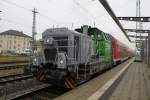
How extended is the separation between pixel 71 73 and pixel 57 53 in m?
1.28

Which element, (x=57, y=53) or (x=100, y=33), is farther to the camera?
(x=100, y=33)

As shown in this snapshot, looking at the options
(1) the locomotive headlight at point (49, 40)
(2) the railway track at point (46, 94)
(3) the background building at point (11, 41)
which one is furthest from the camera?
(3) the background building at point (11, 41)

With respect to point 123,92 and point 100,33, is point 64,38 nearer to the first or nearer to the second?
point 123,92

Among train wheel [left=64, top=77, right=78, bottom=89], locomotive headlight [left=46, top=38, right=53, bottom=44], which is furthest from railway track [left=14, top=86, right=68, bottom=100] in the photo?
locomotive headlight [left=46, top=38, right=53, bottom=44]

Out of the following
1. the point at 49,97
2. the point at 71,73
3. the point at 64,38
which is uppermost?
the point at 64,38

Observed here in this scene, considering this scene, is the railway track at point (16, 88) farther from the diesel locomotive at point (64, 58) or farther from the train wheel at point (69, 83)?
the train wheel at point (69, 83)

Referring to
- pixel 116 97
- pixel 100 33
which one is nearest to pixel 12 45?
pixel 100 33

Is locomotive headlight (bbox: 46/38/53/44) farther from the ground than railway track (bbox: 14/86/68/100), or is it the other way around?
locomotive headlight (bbox: 46/38/53/44)

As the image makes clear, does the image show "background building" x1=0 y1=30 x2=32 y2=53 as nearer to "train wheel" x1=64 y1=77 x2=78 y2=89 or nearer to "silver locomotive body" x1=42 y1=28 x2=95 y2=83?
"silver locomotive body" x1=42 y1=28 x2=95 y2=83

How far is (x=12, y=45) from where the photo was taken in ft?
338

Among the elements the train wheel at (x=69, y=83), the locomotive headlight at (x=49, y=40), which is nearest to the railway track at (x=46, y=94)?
the train wheel at (x=69, y=83)

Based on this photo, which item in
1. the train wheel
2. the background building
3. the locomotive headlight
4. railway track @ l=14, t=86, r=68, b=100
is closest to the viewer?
railway track @ l=14, t=86, r=68, b=100

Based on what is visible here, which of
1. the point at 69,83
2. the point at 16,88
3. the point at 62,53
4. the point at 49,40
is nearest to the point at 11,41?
the point at 16,88

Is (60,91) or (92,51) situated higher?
(92,51)
